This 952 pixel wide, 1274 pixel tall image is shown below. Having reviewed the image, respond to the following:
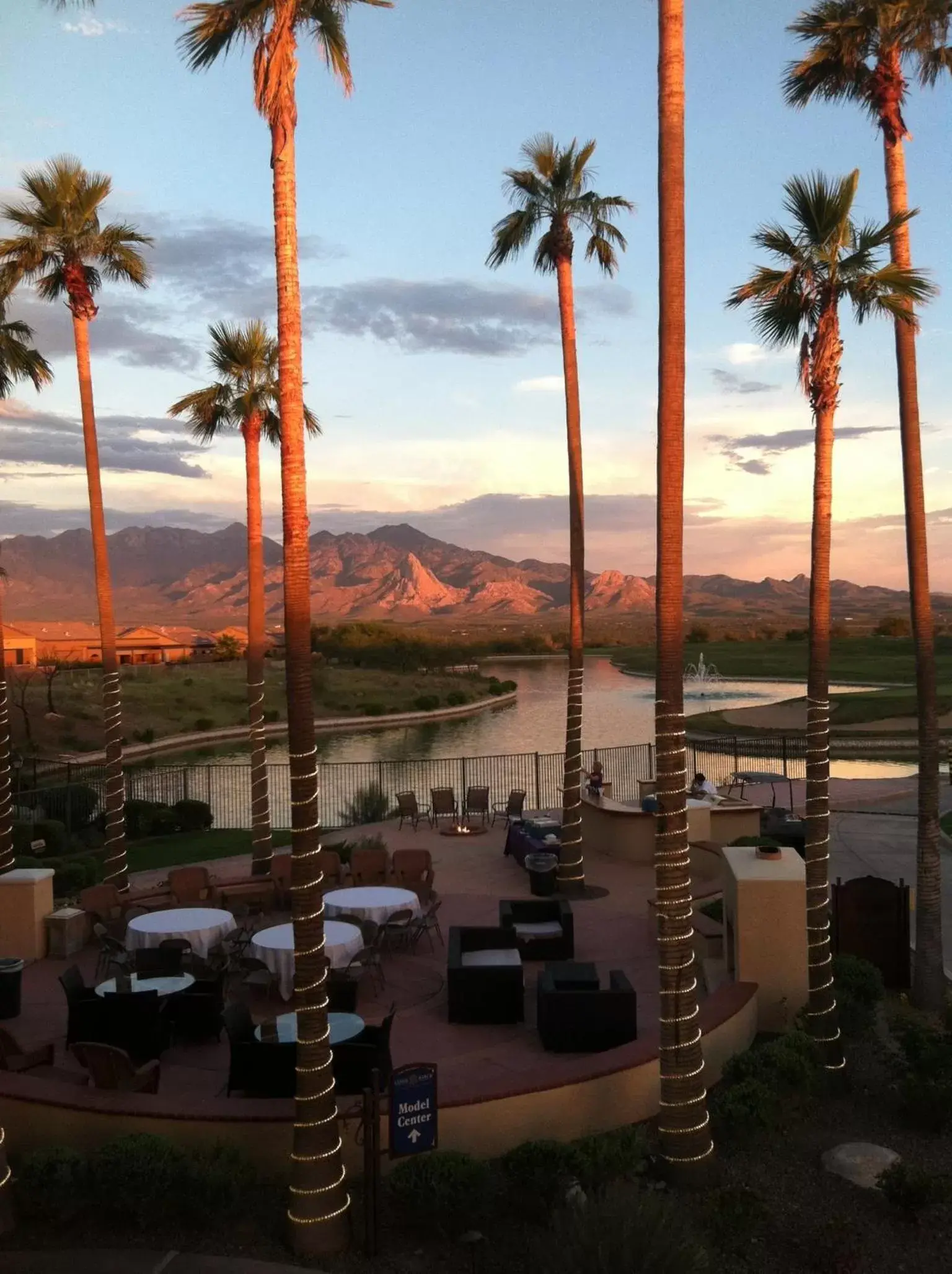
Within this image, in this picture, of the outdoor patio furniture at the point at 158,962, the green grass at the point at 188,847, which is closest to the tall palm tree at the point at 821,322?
the outdoor patio furniture at the point at 158,962

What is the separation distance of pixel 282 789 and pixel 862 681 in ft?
243

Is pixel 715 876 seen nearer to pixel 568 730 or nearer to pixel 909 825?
pixel 568 730

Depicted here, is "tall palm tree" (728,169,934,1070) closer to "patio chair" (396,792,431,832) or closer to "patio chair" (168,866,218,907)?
"patio chair" (168,866,218,907)

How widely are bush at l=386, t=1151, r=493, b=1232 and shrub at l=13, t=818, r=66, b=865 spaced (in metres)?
16.5

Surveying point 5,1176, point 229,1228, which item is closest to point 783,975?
point 229,1228

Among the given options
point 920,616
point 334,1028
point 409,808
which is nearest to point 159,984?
point 334,1028

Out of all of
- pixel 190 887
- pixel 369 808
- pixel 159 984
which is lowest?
pixel 369 808

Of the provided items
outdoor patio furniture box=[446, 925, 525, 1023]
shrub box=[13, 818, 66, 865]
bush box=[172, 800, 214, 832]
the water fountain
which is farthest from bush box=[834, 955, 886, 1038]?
the water fountain

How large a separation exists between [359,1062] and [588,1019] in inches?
95.5

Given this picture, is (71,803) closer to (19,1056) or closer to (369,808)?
(369,808)

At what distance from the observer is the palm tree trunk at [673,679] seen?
719cm

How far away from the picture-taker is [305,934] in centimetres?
640

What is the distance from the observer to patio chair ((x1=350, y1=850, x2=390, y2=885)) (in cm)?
1552

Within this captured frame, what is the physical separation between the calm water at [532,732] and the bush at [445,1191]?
31537mm
